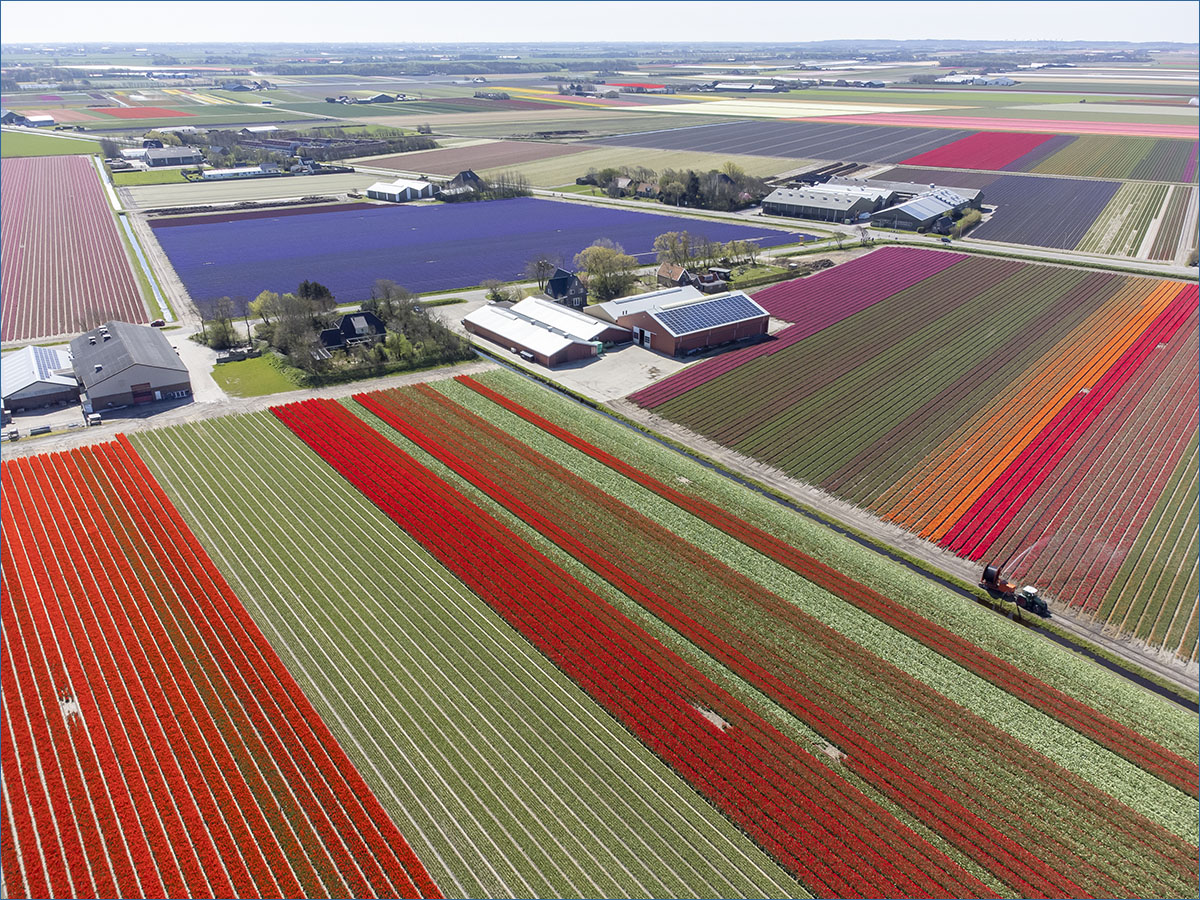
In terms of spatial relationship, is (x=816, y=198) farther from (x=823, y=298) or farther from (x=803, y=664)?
(x=803, y=664)

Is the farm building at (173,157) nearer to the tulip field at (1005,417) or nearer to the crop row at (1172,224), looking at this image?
the tulip field at (1005,417)

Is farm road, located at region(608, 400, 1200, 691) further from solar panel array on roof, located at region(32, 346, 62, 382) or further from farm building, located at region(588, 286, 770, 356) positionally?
solar panel array on roof, located at region(32, 346, 62, 382)

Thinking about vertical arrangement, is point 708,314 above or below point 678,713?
above

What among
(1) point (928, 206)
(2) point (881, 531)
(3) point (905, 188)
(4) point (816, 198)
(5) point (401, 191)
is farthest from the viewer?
(5) point (401, 191)

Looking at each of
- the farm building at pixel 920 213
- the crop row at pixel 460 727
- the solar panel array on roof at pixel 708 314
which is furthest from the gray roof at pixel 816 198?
the crop row at pixel 460 727

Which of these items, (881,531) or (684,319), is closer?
(881,531)

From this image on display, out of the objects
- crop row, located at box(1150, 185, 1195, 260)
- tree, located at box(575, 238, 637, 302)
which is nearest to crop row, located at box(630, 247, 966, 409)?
tree, located at box(575, 238, 637, 302)

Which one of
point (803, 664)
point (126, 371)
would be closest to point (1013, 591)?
point (803, 664)
